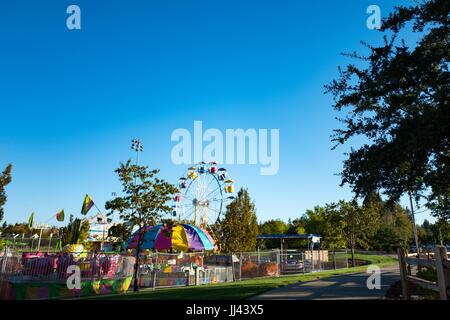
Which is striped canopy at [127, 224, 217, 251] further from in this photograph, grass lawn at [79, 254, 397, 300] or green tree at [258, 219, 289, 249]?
green tree at [258, 219, 289, 249]

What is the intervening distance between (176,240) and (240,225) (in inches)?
381

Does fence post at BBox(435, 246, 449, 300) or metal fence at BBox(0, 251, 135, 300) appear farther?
metal fence at BBox(0, 251, 135, 300)

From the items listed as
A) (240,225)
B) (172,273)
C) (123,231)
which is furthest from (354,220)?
(123,231)

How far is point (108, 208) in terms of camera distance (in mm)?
17359

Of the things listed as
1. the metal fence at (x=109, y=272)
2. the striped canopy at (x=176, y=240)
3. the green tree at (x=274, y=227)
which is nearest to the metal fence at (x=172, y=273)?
the metal fence at (x=109, y=272)

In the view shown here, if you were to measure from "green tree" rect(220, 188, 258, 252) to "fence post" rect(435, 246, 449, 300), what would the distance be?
2682cm

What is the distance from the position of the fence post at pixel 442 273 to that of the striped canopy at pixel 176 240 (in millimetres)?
19916

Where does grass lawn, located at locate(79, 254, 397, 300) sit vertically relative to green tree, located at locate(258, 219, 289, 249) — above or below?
below

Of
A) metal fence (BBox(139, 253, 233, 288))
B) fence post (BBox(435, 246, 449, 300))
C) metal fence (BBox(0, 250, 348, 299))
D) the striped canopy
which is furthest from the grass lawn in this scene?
the striped canopy

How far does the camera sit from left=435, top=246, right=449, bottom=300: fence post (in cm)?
698

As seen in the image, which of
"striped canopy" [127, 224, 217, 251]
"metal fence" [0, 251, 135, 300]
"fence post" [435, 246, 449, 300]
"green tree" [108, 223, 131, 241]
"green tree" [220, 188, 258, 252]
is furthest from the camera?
"green tree" [220, 188, 258, 252]

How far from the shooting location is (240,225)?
34656 millimetres

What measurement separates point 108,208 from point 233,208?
2246cm
